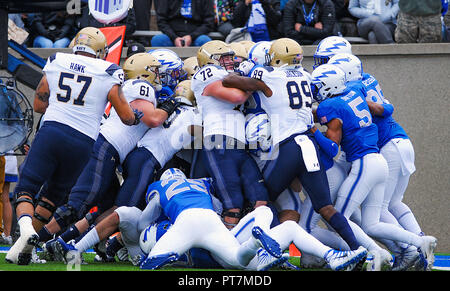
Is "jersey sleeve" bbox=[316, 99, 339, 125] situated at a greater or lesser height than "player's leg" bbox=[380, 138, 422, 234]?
greater

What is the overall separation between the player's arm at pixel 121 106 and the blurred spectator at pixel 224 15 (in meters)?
4.55

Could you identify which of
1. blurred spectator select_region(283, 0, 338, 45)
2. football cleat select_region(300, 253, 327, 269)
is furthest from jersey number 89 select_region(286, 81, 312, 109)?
blurred spectator select_region(283, 0, 338, 45)

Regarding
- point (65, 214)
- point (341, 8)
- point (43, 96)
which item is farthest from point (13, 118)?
point (341, 8)

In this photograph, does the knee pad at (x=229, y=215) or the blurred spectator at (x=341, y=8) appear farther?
the blurred spectator at (x=341, y=8)

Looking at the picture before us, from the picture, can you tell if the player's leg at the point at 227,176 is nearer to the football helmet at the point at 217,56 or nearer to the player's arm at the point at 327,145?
the player's arm at the point at 327,145

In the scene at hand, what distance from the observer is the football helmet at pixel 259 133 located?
5.96 meters

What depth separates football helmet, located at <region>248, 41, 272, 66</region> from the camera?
655 centimetres

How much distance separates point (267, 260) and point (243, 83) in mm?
1625

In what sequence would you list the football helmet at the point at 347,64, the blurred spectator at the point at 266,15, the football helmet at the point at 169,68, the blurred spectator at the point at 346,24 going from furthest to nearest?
the blurred spectator at the point at 346,24
the blurred spectator at the point at 266,15
the football helmet at the point at 169,68
the football helmet at the point at 347,64

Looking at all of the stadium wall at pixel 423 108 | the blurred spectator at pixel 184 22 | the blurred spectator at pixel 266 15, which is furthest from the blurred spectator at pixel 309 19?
the blurred spectator at pixel 184 22

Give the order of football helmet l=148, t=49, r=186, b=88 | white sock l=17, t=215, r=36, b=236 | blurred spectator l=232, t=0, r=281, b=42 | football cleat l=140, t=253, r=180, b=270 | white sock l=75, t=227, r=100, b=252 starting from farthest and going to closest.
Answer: blurred spectator l=232, t=0, r=281, b=42 → football helmet l=148, t=49, r=186, b=88 → white sock l=75, t=227, r=100, b=252 → white sock l=17, t=215, r=36, b=236 → football cleat l=140, t=253, r=180, b=270

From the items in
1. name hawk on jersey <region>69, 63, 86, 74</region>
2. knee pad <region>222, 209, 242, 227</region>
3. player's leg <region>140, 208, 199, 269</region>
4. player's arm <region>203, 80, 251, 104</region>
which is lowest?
knee pad <region>222, 209, 242, 227</region>

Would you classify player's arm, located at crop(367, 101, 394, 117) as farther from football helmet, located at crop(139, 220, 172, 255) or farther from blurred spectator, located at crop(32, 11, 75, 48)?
blurred spectator, located at crop(32, 11, 75, 48)
